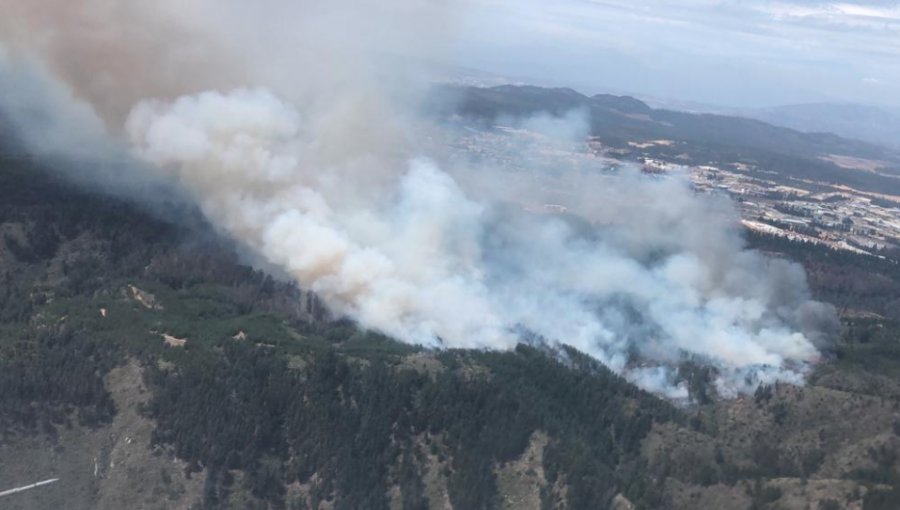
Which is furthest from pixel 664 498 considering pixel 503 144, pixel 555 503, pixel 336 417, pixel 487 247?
pixel 503 144

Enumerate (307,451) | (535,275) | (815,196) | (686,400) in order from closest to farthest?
(307,451)
(686,400)
(535,275)
(815,196)

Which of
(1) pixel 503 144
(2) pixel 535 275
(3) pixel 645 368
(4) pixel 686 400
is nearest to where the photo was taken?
(4) pixel 686 400

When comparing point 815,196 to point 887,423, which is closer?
point 887,423

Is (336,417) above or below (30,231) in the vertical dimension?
below

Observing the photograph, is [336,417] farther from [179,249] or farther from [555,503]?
[179,249]

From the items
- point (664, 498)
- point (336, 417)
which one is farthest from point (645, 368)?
point (336, 417)

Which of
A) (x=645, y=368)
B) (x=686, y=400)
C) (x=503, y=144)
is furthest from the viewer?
(x=503, y=144)

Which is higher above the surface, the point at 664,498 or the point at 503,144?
the point at 503,144

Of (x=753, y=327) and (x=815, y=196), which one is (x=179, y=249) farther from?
(x=815, y=196)

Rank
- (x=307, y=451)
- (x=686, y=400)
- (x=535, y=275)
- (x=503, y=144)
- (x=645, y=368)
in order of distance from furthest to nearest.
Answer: (x=503, y=144) < (x=535, y=275) < (x=645, y=368) < (x=686, y=400) < (x=307, y=451)
